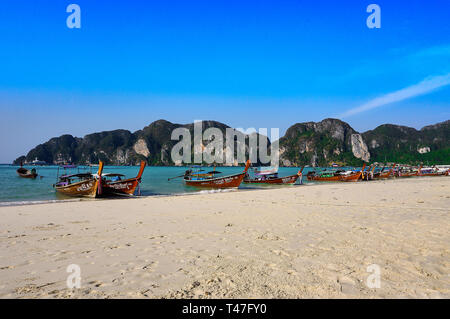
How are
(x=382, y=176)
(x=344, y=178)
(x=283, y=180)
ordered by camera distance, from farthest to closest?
(x=382, y=176), (x=344, y=178), (x=283, y=180)

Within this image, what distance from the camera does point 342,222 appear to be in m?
8.66

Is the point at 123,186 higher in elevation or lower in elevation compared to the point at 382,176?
higher

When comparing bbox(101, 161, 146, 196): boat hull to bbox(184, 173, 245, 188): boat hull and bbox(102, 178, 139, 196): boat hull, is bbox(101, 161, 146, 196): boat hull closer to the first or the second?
bbox(102, 178, 139, 196): boat hull

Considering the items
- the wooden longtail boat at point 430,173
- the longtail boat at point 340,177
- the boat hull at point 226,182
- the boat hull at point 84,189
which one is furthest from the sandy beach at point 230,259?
the wooden longtail boat at point 430,173

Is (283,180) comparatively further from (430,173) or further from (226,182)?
(430,173)

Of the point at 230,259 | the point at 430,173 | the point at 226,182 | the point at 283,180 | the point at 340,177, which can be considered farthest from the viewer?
the point at 430,173

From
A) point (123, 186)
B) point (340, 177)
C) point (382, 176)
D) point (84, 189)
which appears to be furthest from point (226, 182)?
point (382, 176)

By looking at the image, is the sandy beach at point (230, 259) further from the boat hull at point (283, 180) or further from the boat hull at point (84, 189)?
the boat hull at point (283, 180)

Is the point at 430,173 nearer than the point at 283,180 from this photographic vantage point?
No

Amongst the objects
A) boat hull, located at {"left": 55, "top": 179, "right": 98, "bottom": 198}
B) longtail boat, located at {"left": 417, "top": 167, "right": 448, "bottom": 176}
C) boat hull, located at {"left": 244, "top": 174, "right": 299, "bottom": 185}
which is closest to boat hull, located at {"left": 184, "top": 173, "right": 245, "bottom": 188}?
boat hull, located at {"left": 244, "top": 174, "right": 299, "bottom": 185}

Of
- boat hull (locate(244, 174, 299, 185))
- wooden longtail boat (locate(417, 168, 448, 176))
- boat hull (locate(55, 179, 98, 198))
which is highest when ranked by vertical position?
boat hull (locate(55, 179, 98, 198))
